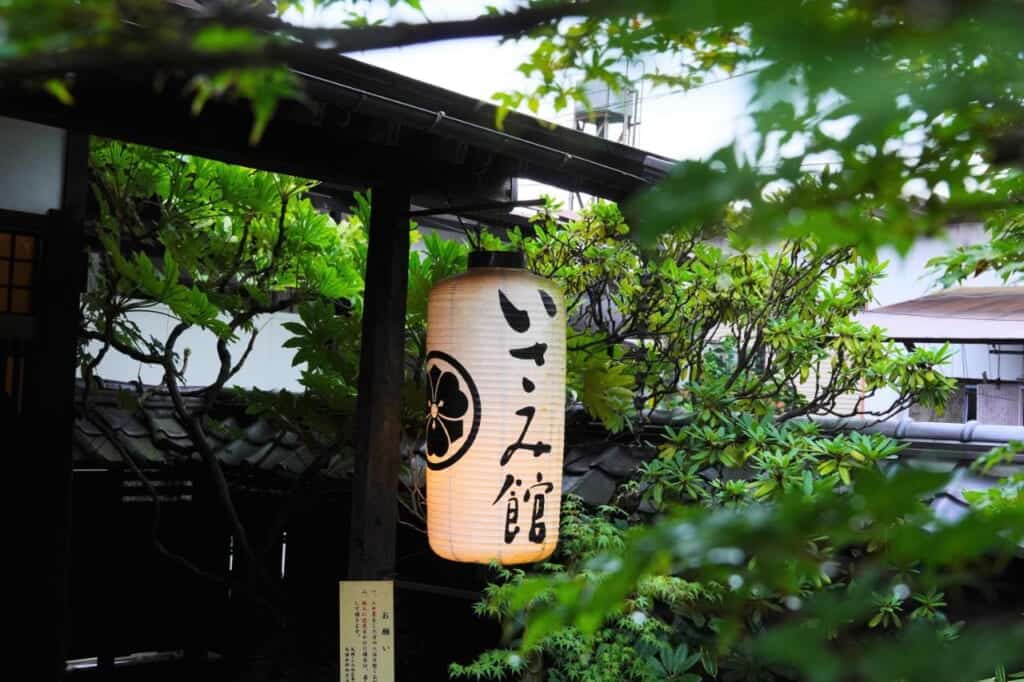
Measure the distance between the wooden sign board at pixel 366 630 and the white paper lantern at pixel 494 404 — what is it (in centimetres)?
43

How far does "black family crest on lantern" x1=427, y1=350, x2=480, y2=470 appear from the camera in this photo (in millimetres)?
4789

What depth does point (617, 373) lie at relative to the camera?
6.51m

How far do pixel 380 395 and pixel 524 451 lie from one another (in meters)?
0.79

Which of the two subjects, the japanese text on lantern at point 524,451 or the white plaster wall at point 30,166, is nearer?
the japanese text on lantern at point 524,451

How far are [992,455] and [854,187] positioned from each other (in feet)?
1.86

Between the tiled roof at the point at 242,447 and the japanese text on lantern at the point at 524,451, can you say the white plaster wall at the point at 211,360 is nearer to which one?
the tiled roof at the point at 242,447

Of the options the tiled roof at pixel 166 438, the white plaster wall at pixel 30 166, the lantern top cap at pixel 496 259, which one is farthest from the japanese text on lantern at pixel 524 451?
the tiled roof at pixel 166 438

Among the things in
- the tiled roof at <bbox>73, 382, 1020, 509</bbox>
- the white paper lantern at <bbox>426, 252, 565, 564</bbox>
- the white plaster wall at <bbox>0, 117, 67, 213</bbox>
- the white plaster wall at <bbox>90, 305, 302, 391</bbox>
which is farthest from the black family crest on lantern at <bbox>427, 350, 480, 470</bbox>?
the white plaster wall at <bbox>90, 305, 302, 391</bbox>

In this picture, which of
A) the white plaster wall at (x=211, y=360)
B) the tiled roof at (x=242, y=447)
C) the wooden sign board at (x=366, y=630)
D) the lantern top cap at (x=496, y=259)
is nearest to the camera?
the lantern top cap at (x=496, y=259)

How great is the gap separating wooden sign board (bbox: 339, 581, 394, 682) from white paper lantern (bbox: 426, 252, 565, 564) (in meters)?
0.43

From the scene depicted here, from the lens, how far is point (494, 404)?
476 cm

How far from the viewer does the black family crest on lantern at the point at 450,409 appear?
15.7 feet

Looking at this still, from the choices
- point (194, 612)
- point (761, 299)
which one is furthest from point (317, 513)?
point (761, 299)

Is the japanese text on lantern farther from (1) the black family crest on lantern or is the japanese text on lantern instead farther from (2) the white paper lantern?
(1) the black family crest on lantern
